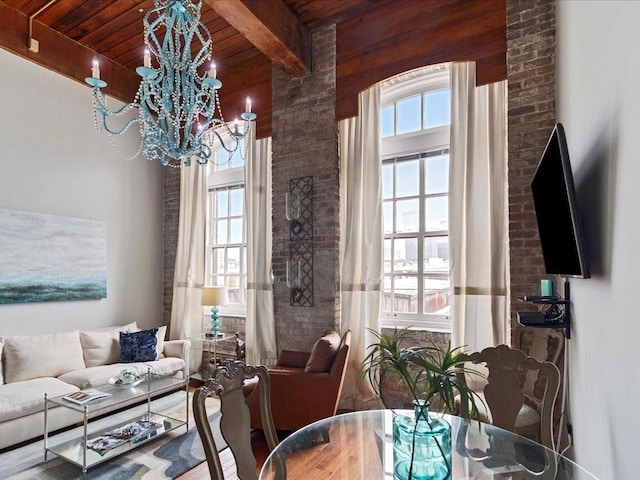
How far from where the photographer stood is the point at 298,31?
4.07 m

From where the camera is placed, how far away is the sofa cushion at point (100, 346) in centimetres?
414

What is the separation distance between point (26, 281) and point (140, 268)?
142 centimetres

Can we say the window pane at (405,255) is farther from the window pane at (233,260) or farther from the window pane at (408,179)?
the window pane at (233,260)

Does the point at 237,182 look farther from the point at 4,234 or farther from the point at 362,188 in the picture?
the point at 4,234

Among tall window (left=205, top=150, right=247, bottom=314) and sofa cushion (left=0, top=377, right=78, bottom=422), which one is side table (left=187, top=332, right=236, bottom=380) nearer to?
tall window (left=205, top=150, right=247, bottom=314)

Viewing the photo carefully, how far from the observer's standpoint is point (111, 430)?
3.17 meters

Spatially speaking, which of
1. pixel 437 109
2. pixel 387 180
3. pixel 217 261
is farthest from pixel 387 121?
pixel 217 261

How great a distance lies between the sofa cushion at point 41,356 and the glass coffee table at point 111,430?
0.65 m

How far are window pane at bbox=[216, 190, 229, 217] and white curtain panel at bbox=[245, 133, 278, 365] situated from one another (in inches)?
29.4

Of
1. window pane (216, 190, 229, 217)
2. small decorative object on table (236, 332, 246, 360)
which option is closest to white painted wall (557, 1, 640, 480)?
small decorative object on table (236, 332, 246, 360)

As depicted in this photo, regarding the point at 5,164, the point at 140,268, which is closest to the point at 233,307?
the point at 140,268

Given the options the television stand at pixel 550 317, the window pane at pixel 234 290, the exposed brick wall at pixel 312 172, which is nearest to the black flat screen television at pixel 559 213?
the television stand at pixel 550 317

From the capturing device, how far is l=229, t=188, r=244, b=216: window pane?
523cm

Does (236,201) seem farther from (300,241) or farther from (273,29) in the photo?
(273,29)
